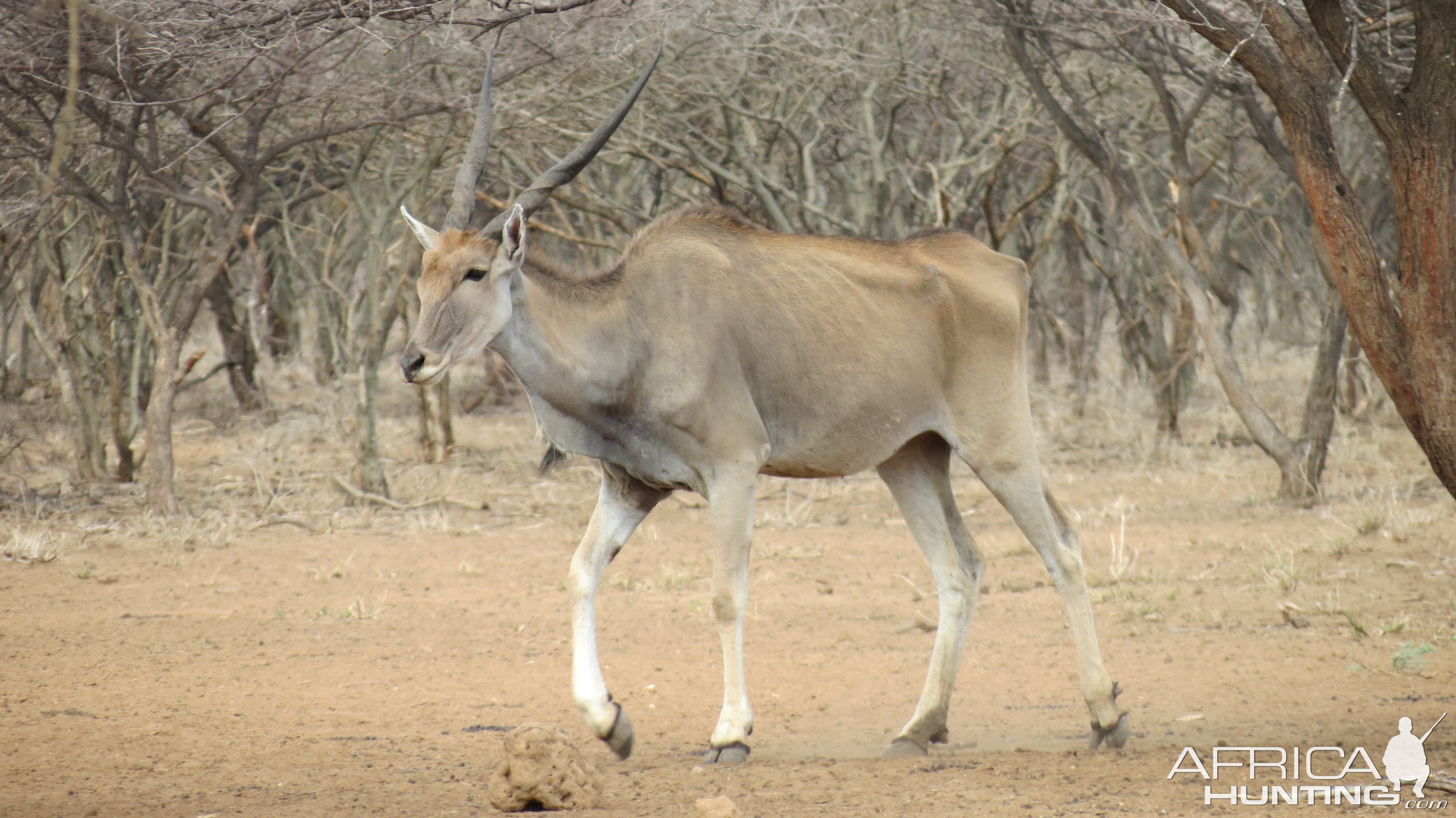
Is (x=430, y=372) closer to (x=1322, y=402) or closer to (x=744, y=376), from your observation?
(x=744, y=376)

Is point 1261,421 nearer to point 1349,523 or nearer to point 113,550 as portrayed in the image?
point 1349,523

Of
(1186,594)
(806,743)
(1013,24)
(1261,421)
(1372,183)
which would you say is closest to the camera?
(806,743)

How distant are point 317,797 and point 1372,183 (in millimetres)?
16195

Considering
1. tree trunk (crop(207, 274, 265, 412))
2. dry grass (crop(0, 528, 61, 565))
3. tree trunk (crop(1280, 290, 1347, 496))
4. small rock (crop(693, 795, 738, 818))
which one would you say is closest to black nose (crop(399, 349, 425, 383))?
small rock (crop(693, 795, 738, 818))

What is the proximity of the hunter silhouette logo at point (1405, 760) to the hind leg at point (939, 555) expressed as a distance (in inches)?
64.2

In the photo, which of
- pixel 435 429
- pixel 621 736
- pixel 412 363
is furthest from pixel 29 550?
pixel 621 736

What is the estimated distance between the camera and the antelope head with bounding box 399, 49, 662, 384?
4863 mm

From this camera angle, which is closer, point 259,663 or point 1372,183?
point 259,663

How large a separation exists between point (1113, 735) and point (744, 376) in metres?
2.03

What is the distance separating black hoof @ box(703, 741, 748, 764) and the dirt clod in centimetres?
63

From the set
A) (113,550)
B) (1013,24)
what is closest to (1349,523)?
(1013,24)

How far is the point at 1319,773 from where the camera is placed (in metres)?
4.77

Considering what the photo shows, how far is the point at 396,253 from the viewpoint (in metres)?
13.3

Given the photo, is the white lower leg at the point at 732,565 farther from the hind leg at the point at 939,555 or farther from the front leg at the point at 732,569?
the hind leg at the point at 939,555
